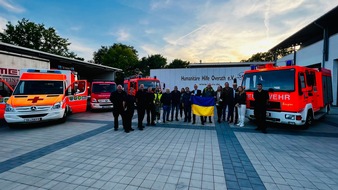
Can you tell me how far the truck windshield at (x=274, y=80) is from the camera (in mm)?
6184

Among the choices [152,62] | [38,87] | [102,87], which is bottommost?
[38,87]

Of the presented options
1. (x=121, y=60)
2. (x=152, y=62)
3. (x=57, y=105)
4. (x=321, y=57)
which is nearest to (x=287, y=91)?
(x=57, y=105)

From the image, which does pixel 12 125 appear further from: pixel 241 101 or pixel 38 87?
pixel 241 101

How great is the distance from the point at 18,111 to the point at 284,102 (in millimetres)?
10427

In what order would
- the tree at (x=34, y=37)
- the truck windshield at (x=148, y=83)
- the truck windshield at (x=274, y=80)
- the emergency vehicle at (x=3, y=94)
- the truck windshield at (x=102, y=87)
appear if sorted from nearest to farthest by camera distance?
1. the truck windshield at (x=274, y=80)
2. the emergency vehicle at (x=3, y=94)
3. the truck windshield at (x=102, y=87)
4. the truck windshield at (x=148, y=83)
5. the tree at (x=34, y=37)

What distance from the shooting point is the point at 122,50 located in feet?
163

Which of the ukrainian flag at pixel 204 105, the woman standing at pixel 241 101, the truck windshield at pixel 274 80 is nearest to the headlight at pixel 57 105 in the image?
the ukrainian flag at pixel 204 105

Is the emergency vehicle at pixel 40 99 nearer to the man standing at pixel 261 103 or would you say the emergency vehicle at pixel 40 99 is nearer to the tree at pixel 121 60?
the man standing at pixel 261 103

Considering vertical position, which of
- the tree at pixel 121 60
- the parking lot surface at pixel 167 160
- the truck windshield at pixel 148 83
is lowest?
the parking lot surface at pixel 167 160

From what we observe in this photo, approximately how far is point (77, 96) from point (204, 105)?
6988 mm

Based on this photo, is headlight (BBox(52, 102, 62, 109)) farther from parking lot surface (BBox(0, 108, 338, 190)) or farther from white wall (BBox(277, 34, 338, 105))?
white wall (BBox(277, 34, 338, 105))

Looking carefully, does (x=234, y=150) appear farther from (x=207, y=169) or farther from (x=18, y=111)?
(x=18, y=111)

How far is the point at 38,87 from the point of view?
7508 millimetres

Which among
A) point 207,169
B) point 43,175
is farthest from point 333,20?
point 43,175
